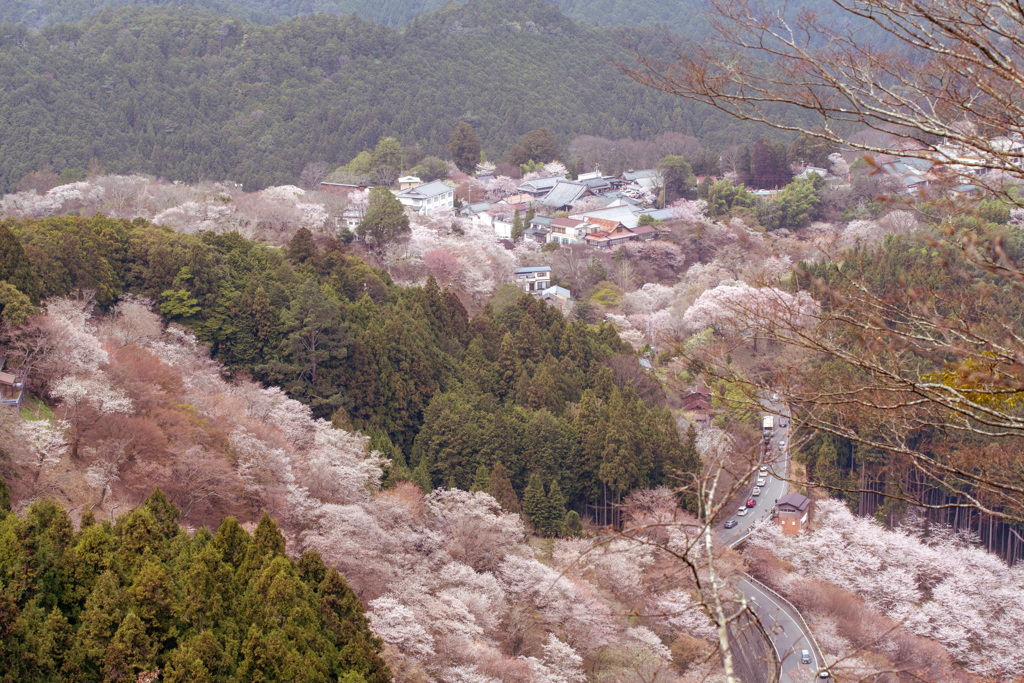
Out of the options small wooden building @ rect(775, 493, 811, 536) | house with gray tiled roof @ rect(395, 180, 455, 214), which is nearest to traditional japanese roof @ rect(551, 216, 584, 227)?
house with gray tiled roof @ rect(395, 180, 455, 214)

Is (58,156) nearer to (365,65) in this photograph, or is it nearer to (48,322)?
(365,65)

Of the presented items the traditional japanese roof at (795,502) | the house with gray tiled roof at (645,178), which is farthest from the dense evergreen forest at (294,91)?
the traditional japanese roof at (795,502)

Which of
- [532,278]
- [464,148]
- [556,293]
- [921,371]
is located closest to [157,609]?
[921,371]

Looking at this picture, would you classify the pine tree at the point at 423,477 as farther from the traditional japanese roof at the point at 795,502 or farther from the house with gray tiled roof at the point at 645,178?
the house with gray tiled roof at the point at 645,178

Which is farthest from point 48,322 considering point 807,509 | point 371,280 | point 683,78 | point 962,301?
point 807,509

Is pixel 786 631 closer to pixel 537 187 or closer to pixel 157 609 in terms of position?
pixel 157 609

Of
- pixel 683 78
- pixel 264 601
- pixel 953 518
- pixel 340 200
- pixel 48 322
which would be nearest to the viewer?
pixel 683 78
